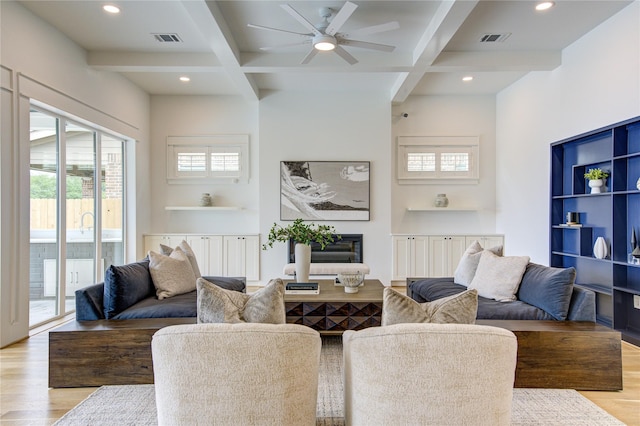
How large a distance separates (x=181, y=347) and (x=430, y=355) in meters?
0.92

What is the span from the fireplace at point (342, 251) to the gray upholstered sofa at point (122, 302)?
3.09 meters

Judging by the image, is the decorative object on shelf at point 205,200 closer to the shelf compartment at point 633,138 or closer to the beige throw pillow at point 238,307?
the beige throw pillow at point 238,307

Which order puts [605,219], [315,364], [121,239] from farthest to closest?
[121,239] < [605,219] < [315,364]

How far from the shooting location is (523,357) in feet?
8.28

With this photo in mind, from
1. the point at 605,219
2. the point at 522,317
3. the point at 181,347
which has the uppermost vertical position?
the point at 605,219

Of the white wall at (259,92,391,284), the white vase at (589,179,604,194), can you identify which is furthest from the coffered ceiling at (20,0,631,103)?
the white vase at (589,179,604,194)

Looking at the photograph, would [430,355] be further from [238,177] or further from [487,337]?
[238,177]

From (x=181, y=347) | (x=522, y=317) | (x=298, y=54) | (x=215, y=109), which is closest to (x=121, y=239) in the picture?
(x=215, y=109)

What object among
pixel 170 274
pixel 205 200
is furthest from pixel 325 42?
pixel 205 200

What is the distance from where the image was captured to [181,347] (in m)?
1.41

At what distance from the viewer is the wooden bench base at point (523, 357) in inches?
98.9

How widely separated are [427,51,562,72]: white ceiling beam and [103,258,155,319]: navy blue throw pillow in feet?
13.2

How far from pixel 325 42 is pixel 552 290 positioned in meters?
2.86

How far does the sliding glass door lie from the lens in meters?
3.95
